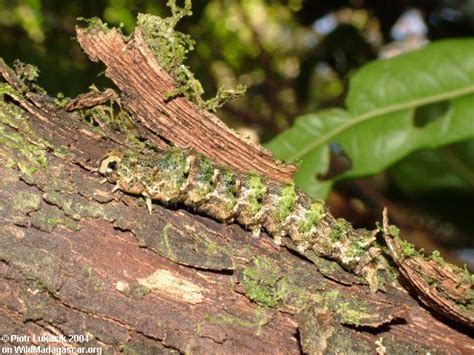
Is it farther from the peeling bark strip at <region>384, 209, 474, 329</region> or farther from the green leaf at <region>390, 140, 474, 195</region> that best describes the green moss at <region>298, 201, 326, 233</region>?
the green leaf at <region>390, 140, 474, 195</region>

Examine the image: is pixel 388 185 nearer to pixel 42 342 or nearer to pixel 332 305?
pixel 332 305

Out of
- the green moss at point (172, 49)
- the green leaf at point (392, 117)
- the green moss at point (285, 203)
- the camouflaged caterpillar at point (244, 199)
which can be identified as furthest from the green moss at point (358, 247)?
the green leaf at point (392, 117)

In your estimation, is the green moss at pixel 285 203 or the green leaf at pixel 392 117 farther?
the green leaf at pixel 392 117

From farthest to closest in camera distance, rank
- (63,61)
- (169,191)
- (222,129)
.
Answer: (63,61), (222,129), (169,191)

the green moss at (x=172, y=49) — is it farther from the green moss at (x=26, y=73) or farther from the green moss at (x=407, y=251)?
the green moss at (x=407, y=251)

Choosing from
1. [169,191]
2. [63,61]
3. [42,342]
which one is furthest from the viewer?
[63,61]

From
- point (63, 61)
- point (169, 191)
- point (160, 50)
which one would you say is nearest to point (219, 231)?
point (169, 191)

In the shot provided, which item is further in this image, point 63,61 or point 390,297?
point 63,61

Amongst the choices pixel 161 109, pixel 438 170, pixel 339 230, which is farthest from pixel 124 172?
pixel 438 170
